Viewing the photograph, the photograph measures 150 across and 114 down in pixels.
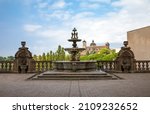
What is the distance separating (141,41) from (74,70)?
17474mm

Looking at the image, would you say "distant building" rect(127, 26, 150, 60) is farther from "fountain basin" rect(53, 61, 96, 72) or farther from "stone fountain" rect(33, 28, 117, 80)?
"fountain basin" rect(53, 61, 96, 72)

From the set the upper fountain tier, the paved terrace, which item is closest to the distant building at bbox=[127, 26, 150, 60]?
the upper fountain tier

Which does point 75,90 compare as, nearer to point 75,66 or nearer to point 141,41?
point 75,66

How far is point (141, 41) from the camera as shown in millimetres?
30344

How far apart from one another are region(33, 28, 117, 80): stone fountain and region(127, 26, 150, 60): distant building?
1352 cm

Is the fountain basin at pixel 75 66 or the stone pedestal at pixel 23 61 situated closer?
the fountain basin at pixel 75 66

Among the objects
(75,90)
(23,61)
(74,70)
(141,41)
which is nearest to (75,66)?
(74,70)

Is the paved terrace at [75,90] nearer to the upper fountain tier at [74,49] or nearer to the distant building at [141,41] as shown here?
the upper fountain tier at [74,49]

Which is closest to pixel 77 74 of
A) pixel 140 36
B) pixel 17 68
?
pixel 17 68

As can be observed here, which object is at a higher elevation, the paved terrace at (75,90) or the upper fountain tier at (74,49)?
the upper fountain tier at (74,49)

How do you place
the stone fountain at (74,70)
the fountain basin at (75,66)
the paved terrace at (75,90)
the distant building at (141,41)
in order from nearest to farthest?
1. the paved terrace at (75,90)
2. the stone fountain at (74,70)
3. the fountain basin at (75,66)
4. the distant building at (141,41)

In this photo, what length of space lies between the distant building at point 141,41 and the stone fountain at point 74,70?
1352 centimetres

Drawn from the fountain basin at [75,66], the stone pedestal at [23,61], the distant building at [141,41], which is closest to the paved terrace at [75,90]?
the fountain basin at [75,66]

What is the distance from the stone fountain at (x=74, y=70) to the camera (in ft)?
42.3
